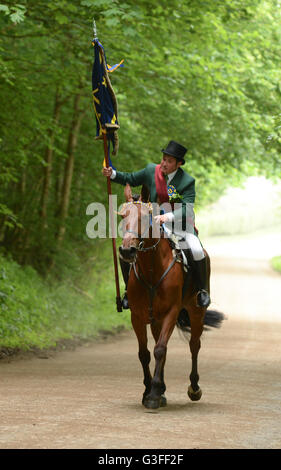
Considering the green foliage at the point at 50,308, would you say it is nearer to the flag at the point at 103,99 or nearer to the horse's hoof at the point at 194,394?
the horse's hoof at the point at 194,394

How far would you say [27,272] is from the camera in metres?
19.3

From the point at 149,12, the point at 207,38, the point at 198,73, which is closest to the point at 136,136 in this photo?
the point at 198,73

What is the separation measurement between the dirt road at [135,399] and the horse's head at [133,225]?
1605 millimetres

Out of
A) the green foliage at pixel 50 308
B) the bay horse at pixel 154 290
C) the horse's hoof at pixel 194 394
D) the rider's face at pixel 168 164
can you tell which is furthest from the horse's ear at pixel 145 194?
the green foliage at pixel 50 308

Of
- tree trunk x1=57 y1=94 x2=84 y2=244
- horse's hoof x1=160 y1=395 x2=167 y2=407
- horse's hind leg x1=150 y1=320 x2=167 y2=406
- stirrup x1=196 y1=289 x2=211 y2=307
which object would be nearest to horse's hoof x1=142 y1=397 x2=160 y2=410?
horse's hind leg x1=150 y1=320 x2=167 y2=406

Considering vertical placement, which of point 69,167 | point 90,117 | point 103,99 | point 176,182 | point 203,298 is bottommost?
point 203,298

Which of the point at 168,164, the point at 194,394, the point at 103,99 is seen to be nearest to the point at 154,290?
the point at 168,164

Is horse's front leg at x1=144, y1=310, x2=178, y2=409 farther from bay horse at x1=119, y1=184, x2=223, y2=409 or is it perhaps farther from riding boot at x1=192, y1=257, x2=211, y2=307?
riding boot at x1=192, y1=257, x2=211, y2=307

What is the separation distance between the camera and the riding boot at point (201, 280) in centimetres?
958

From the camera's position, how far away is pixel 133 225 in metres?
8.14

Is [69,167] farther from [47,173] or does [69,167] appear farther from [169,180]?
[169,180]

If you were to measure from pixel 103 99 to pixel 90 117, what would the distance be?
11850 mm

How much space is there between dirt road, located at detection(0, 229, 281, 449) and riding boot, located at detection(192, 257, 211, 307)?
3.85 feet
